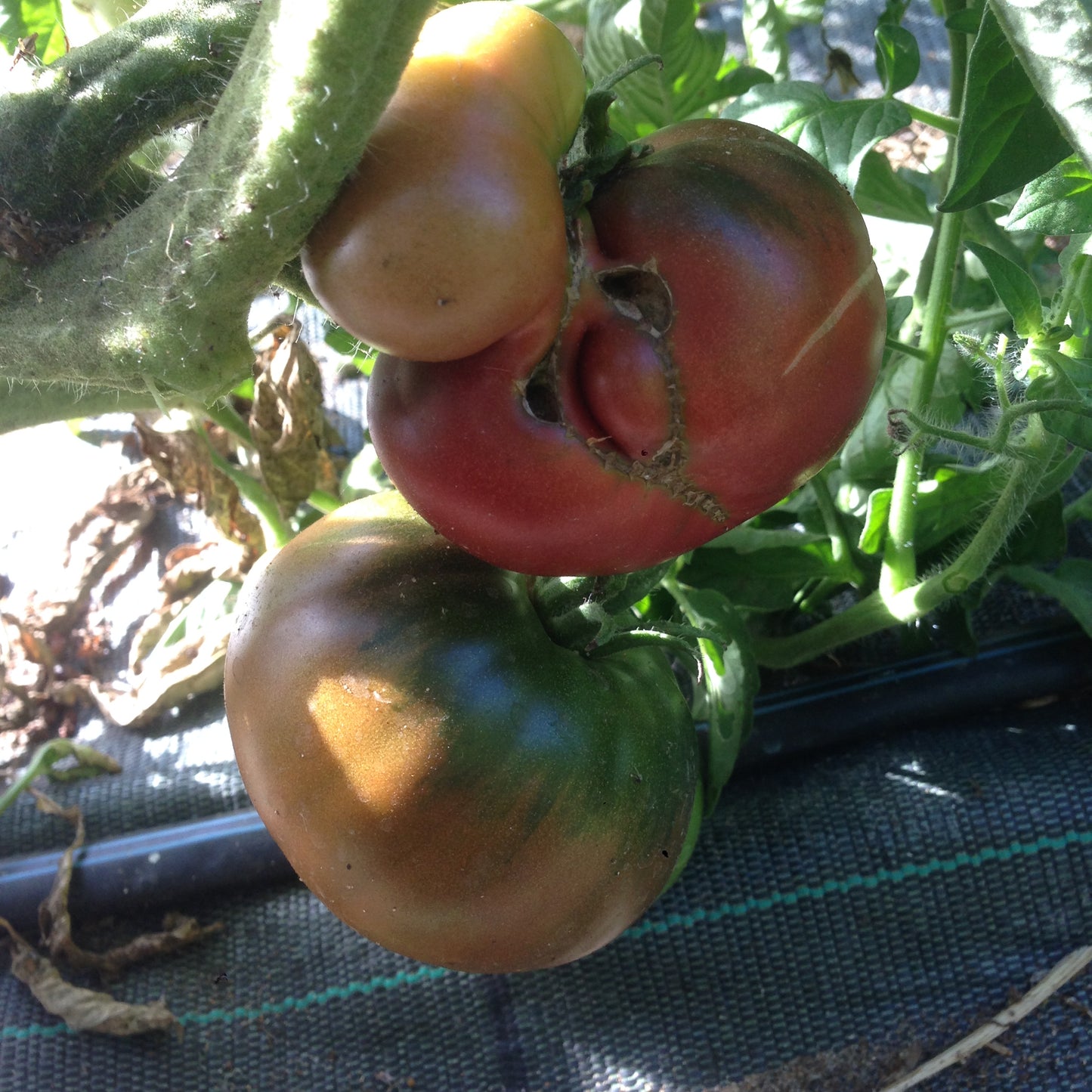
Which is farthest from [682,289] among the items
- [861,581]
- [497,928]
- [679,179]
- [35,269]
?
[861,581]

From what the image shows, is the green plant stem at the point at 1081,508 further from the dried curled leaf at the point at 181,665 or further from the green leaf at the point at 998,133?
the dried curled leaf at the point at 181,665

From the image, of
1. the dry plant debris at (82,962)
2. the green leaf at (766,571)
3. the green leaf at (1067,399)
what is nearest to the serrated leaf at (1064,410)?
the green leaf at (1067,399)

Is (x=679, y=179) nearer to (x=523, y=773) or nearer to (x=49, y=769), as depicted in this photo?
(x=523, y=773)

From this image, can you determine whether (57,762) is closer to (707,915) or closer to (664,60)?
(707,915)

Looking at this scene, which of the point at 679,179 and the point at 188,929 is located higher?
the point at 679,179

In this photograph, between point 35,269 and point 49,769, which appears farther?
point 49,769

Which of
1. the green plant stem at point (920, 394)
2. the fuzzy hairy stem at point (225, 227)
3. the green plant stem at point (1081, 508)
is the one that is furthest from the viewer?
the green plant stem at point (1081, 508)

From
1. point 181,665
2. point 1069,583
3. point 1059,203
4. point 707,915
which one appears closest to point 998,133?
point 1059,203

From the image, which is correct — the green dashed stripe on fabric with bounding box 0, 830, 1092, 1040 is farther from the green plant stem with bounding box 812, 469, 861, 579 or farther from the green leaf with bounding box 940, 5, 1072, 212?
the green leaf with bounding box 940, 5, 1072, 212
